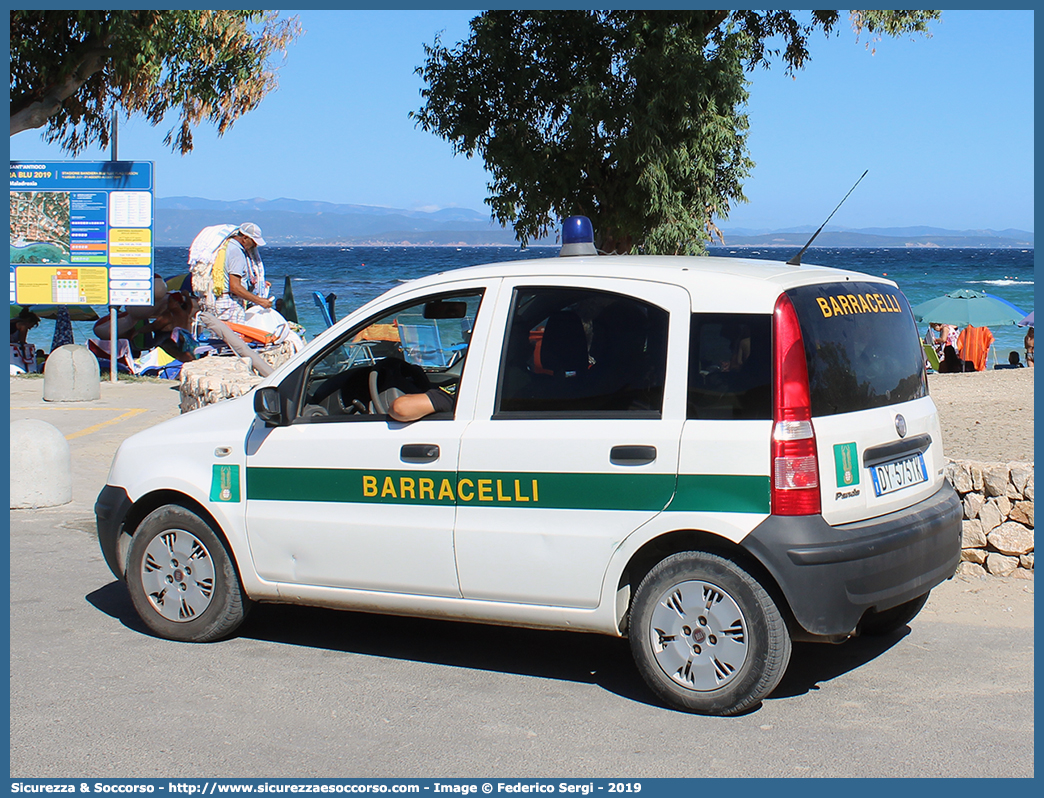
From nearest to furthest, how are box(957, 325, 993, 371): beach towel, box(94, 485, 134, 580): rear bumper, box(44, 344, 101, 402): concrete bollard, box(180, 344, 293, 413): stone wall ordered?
box(94, 485, 134, 580): rear bumper < box(180, 344, 293, 413): stone wall < box(44, 344, 101, 402): concrete bollard < box(957, 325, 993, 371): beach towel

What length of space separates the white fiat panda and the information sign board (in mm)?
11133

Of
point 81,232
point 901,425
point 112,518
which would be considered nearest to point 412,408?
point 112,518

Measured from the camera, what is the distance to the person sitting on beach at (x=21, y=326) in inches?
764

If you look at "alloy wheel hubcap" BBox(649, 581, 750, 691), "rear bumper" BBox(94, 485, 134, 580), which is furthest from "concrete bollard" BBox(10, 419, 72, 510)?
"alloy wheel hubcap" BBox(649, 581, 750, 691)

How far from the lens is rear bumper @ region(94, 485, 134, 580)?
561cm

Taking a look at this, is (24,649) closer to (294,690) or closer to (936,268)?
(294,690)

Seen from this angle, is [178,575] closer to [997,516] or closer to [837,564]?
[837,564]

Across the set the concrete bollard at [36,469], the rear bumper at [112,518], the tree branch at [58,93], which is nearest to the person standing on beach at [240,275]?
the tree branch at [58,93]

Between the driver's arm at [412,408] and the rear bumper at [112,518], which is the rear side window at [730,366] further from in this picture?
the rear bumper at [112,518]

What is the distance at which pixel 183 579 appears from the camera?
18.0ft

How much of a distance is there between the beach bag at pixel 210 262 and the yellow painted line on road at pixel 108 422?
1.52 meters

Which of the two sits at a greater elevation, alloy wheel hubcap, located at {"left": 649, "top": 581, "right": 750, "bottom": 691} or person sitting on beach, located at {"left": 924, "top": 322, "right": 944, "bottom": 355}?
person sitting on beach, located at {"left": 924, "top": 322, "right": 944, "bottom": 355}

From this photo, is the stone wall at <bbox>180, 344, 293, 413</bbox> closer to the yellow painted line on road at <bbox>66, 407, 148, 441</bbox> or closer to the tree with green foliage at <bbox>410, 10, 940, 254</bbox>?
the yellow painted line on road at <bbox>66, 407, 148, 441</bbox>

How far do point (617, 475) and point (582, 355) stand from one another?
553mm
